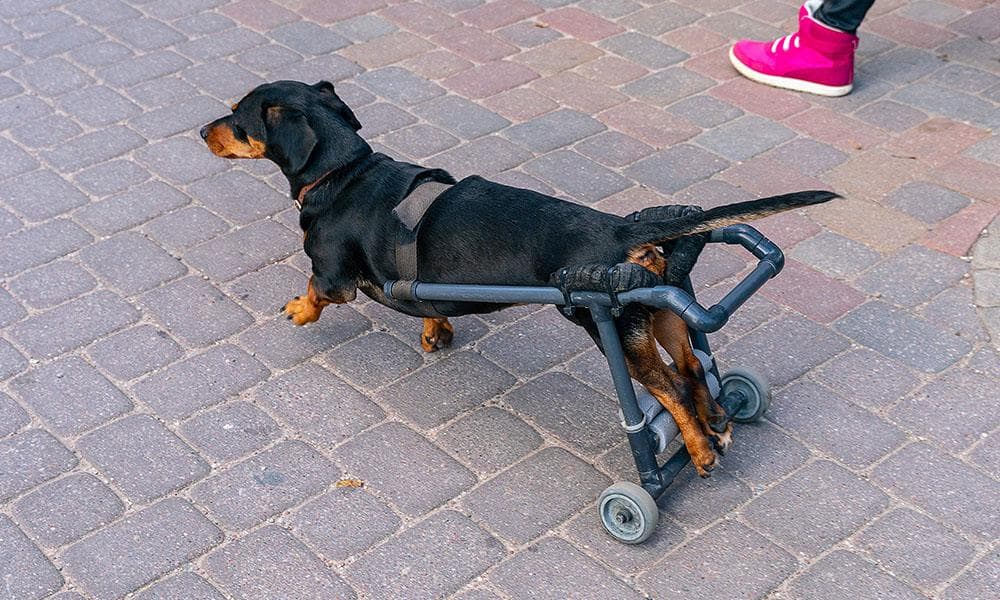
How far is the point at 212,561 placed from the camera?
338 cm

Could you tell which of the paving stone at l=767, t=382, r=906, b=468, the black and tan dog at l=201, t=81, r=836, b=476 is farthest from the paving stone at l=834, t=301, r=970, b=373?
the black and tan dog at l=201, t=81, r=836, b=476

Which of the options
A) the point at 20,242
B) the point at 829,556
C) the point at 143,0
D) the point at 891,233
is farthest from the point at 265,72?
the point at 829,556

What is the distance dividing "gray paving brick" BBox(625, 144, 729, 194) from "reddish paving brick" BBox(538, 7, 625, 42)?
127 centimetres

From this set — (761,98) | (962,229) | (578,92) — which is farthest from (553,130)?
(962,229)

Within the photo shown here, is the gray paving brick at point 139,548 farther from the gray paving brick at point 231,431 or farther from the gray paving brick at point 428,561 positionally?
the gray paving brick at point 428,561

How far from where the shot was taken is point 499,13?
6684mm

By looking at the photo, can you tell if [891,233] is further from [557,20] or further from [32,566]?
[32,566]

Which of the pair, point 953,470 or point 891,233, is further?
point 891,233

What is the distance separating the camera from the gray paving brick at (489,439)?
377 cm

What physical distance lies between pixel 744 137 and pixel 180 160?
2.63m

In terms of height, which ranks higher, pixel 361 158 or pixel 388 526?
pixel 361 158

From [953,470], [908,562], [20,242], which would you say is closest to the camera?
[908,562]

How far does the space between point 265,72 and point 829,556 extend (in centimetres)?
394

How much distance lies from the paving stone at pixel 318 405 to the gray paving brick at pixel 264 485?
103mm
